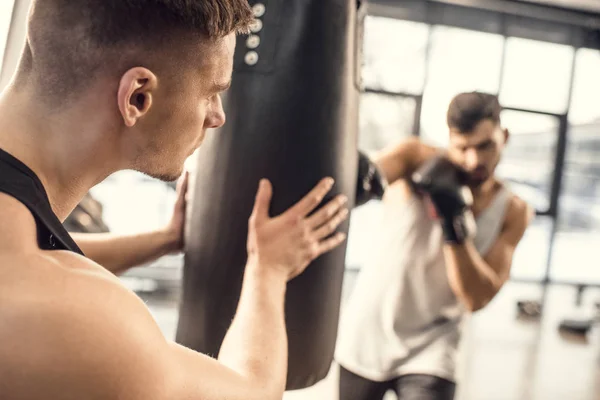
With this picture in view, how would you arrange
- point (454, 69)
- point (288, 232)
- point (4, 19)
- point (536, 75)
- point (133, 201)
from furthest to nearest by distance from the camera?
point (536, 75), point (454, 69), point (133, 201), point (4, 19), point (288, 232)

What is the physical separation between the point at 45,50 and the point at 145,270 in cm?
392

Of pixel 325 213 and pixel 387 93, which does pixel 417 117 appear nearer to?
pixel 387 93

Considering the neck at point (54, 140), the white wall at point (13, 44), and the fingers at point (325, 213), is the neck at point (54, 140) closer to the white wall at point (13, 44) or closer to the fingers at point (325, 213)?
the fingers at point (325, 213)

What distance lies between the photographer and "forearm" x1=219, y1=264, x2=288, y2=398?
837 millimetres

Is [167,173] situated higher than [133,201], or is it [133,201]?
[167,173]

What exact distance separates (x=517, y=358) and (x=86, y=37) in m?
3.74

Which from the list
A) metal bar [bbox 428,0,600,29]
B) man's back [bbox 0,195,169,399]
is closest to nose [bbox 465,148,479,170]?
man's back [bbox 0,195,169,399]

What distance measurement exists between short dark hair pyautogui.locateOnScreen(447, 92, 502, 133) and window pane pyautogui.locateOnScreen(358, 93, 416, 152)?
367 cm

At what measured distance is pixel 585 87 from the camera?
19.8 feet

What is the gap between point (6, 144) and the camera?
2.18ft

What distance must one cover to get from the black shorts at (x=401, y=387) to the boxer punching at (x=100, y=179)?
0.84 m

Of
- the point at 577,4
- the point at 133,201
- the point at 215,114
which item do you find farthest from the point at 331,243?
the point at 577,4

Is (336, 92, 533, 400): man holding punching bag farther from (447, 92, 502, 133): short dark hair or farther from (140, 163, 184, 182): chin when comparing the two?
(140, 163, 184, 182): chin

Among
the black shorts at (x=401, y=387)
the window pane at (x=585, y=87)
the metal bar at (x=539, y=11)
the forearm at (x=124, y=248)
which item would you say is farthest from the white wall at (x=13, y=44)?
the window pane at (x=585, y=87)
